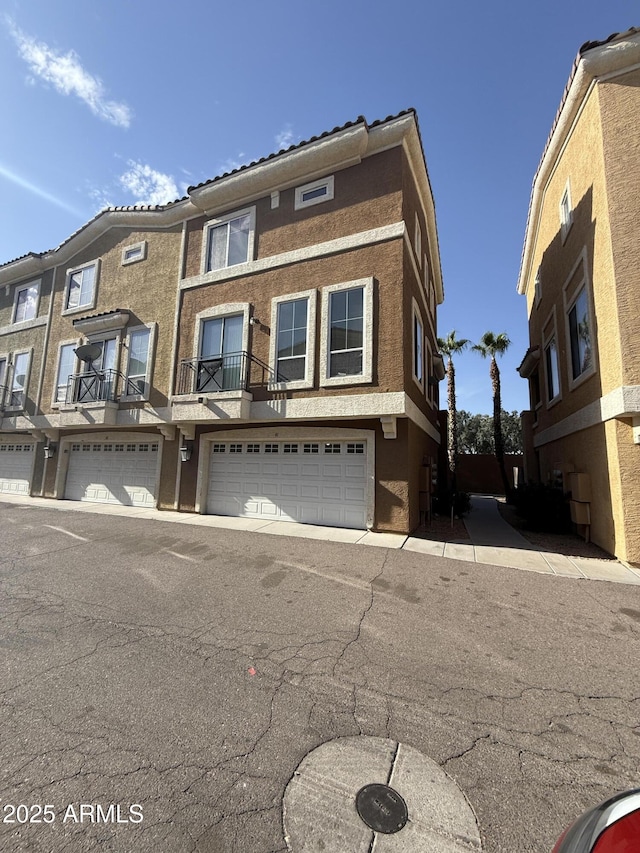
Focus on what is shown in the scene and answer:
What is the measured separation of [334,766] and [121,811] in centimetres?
129

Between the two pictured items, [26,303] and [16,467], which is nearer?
[16,467]

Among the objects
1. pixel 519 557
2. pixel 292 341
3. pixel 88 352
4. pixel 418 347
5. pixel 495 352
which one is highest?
pixel 495 352

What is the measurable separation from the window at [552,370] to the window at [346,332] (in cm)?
699

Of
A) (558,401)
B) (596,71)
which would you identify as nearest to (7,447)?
(558,401)

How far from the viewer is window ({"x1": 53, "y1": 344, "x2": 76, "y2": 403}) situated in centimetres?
1509

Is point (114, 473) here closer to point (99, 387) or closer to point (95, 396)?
point (95, 396)

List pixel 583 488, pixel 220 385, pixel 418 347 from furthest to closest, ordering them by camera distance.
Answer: pixel 418 347 < pixel 220 385 < pixel 583 488

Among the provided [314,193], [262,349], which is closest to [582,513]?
[262,349]

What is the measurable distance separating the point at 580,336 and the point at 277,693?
11264mm

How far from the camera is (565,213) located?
11219 millimetres

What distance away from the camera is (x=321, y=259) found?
1069cm

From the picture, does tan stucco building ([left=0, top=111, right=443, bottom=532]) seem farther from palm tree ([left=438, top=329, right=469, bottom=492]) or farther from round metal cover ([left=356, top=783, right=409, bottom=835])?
round metal cover ([left=356, top=783, right=409, bottom=835])

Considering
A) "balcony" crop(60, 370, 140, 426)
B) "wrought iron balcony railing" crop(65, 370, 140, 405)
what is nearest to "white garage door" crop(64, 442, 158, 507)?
"balcony" crop(60, 370, 140, 426)

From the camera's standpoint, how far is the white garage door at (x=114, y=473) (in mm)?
13219
